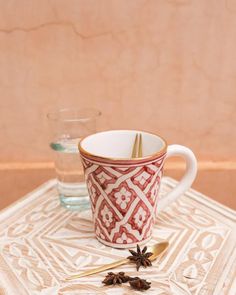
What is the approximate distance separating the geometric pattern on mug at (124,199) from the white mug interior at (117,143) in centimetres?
5

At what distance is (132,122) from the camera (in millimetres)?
733

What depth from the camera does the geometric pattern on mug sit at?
17.8 inches

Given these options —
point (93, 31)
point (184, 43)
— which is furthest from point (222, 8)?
point (93, 31)

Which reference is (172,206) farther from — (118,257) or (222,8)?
(222,8)

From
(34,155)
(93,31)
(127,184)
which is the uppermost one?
(93,31)

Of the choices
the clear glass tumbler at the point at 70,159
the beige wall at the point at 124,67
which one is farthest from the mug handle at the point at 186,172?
the beige wall at the point at 124,67

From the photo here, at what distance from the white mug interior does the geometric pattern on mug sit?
46 mm

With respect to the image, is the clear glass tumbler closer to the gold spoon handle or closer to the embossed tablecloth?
the embossed tablecloth

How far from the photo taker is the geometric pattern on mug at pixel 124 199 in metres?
0.45

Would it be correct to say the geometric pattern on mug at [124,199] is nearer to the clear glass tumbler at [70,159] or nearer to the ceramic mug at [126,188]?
the ceramic mug at [126,188]

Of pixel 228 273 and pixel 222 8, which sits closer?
pixel 228 273

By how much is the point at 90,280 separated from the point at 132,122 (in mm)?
367

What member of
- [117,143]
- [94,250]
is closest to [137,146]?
[117,143]

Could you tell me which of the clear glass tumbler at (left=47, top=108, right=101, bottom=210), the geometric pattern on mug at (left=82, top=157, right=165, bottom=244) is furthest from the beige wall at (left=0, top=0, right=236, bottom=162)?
the geometric pattern on mug at (left=82, top=157, right=165, bottom=244)
